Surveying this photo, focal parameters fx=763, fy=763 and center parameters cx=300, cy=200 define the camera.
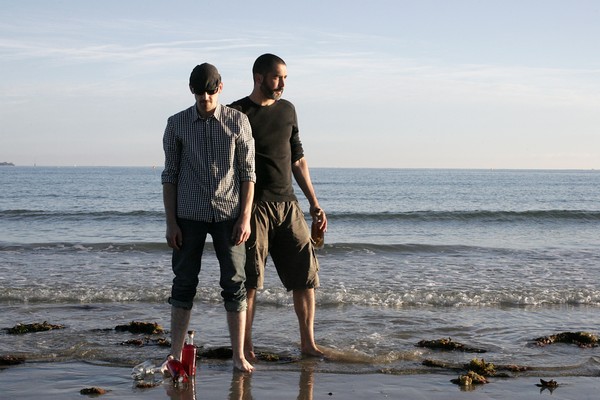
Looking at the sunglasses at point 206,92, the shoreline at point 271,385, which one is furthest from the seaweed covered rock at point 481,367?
the sunglasses at point 206,92

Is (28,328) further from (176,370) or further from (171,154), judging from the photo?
(171,154)

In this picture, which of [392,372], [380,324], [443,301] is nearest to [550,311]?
[443,301]

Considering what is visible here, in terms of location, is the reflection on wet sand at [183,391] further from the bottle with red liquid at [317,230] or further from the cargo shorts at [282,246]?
the bottle with red liquid at [317,230]

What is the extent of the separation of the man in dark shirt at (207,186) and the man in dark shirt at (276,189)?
29cm

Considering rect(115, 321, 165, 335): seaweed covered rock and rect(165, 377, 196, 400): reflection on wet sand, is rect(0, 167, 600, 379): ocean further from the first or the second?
rect(165, 377, 196, 400): reflection on wet sand

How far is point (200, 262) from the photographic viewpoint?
448cm

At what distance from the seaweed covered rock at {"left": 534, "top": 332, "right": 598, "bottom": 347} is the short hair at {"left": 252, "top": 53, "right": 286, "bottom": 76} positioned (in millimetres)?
3011

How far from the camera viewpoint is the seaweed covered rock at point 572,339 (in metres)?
5.82

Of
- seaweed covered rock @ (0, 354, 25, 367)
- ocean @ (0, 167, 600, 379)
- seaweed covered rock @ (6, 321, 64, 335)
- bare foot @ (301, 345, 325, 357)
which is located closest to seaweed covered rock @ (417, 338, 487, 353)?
ocean @ (0, 167, 600, 379)

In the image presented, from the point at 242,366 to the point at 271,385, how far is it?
11.8 inches

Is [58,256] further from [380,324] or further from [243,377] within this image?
[243,377]

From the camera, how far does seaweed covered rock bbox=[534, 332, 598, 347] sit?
229 inches

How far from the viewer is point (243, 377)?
4734mm

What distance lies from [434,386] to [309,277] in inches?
41.9
